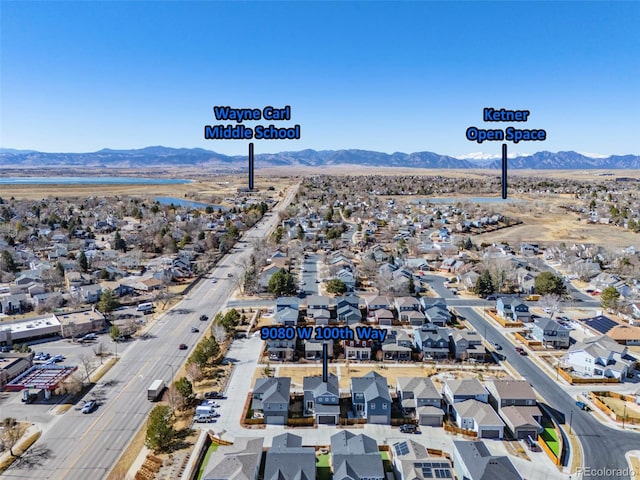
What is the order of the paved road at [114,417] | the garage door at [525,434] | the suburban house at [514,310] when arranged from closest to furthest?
the paved road at [114,417], the garage door at [525,434], the suburban house at [514,310]

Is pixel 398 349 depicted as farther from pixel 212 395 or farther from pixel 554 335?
pixel 212 395

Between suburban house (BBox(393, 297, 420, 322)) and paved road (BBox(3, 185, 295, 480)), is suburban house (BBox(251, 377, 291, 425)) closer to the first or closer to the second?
paved road (BBox(3, 185, 295, 480))

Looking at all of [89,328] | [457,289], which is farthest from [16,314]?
[457,289]

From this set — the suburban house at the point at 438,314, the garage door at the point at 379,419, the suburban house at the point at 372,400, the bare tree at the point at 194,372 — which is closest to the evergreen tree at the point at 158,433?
the bare tree at the point at 194,372

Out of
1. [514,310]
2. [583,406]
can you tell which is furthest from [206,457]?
[514,310]

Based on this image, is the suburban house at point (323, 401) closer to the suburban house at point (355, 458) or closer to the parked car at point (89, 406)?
the suburban house at point (355, 458)
